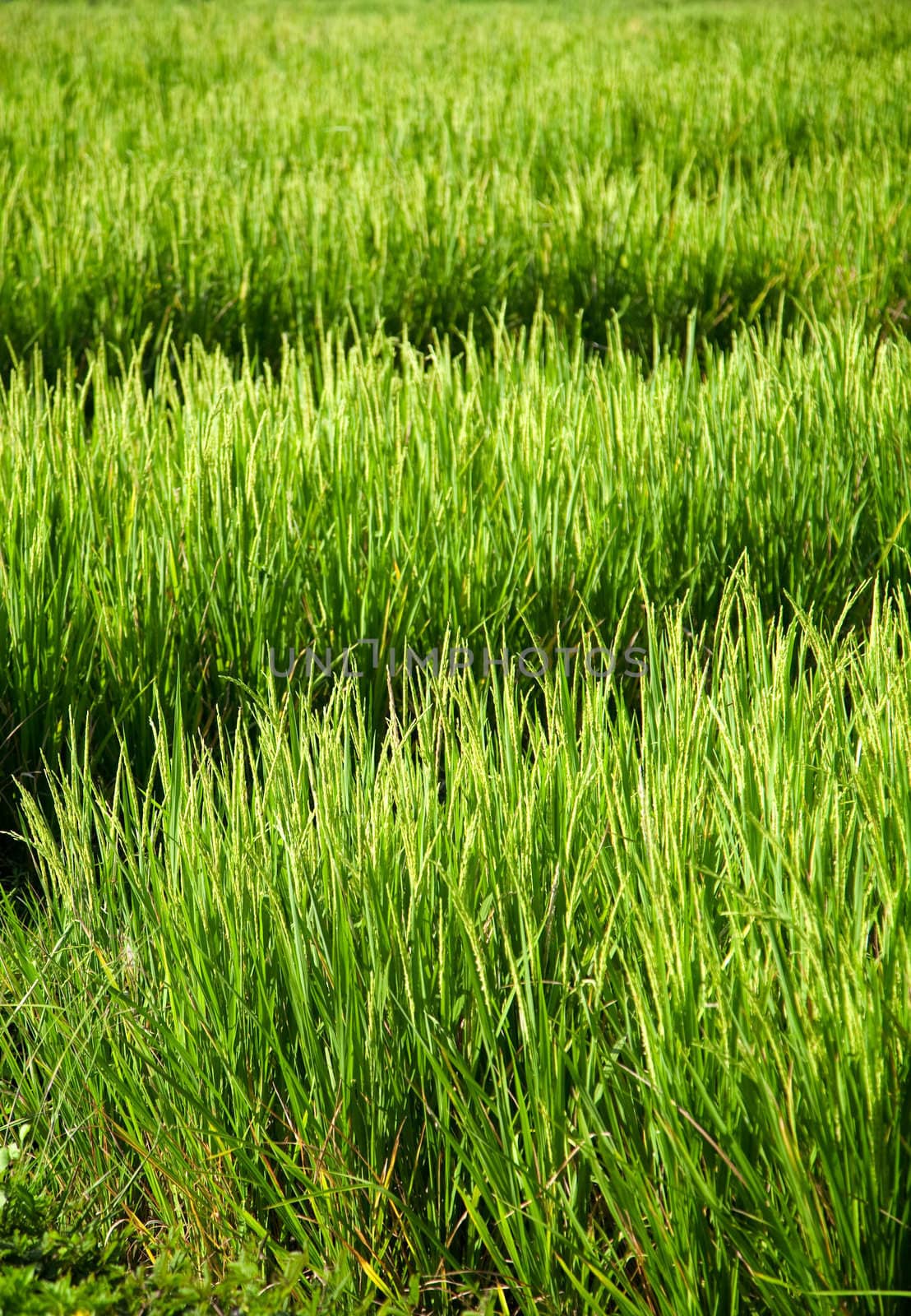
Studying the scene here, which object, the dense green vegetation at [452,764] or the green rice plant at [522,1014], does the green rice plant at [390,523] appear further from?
the green rice plant at [522,1014]

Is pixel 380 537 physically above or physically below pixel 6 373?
below

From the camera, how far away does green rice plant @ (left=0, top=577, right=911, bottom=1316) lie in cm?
77

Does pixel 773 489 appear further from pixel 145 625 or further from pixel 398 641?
pixel 145 625

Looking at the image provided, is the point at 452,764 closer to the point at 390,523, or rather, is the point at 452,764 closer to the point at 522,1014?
the point at 522,1014

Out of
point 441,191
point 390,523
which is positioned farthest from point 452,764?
point 441,191

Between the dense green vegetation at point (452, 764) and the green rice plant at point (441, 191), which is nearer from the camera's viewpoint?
the dense green vegetation at point (452, 764)

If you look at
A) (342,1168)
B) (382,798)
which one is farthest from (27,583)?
(342,1168)

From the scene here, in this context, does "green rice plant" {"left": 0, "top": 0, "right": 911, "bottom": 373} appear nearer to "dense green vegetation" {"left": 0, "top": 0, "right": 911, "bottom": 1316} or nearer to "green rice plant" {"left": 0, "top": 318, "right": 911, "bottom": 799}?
"dense green vegetation" {"left": 0, "top": 0, "right": 911, "bottom": 1316}

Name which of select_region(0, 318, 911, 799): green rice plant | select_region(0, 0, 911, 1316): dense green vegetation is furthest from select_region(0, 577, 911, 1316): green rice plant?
select_region(0, 318, 911, 799): green rice plant

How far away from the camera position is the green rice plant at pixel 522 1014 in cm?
77

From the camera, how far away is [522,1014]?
0.84 meters

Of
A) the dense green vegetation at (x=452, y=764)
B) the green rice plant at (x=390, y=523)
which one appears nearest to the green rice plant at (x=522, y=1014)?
the dense green vegetation at (x=452, y=764)

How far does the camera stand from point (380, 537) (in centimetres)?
167

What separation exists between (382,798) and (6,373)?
7.31 feet
